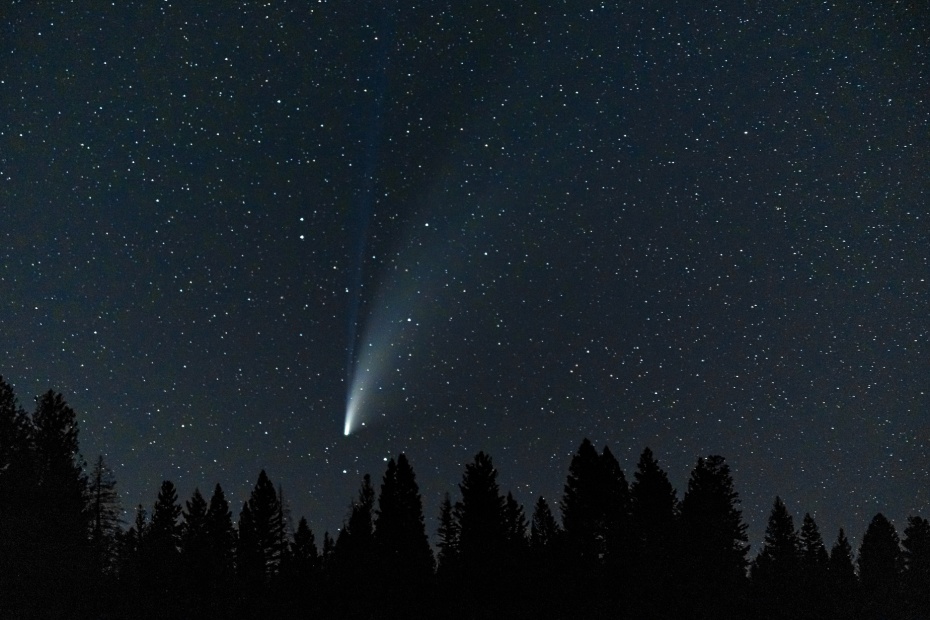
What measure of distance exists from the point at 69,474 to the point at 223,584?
17.7 meters

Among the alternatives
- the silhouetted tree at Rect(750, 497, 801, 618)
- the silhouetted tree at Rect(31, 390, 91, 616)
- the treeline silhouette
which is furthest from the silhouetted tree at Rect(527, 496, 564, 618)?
the silhouetted tree at Rect(31, 390, 91, 616)

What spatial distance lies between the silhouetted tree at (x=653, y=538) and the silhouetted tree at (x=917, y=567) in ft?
104

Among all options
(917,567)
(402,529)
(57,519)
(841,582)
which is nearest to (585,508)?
(402,529)

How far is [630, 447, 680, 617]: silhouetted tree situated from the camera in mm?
39000

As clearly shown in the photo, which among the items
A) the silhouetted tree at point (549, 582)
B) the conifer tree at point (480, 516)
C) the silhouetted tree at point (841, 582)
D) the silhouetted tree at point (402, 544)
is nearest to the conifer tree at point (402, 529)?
the silhouetted tree at point (402, 544)

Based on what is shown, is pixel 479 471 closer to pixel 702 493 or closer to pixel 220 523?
pixel 702 493

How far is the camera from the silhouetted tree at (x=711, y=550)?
40709mm

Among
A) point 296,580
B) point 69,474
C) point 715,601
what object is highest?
point 69,474

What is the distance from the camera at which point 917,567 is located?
225 ft

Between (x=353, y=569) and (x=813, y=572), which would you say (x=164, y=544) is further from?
(x=813, y=572)

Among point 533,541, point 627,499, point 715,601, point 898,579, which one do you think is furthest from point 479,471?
point 898,579

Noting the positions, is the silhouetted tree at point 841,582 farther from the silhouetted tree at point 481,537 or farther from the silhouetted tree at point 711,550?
the silhouetted tree at point 481,537

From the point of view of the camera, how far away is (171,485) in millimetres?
50000

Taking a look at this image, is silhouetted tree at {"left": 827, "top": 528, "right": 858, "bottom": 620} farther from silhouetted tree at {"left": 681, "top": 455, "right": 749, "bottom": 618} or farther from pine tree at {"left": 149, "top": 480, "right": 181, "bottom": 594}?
pine tree at {"left": 149, "top": 480, "right": 181, "bottom": 594}
